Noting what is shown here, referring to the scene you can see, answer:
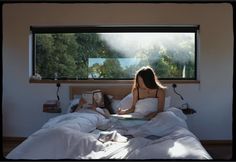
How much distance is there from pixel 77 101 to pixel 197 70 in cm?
163

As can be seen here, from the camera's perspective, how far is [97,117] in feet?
11.9

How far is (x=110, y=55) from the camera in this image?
16.6ft

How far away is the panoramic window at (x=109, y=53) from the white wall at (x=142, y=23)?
8.2 inches

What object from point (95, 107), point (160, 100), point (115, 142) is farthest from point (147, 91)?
point (115, 142)

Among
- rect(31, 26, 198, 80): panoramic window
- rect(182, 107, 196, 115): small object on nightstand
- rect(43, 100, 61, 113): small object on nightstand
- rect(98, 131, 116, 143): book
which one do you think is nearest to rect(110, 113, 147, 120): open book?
rect(98, 131, 116, 143): book

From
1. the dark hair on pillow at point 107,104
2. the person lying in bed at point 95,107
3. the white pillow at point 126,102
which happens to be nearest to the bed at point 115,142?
the person lying in bed at point 95,107

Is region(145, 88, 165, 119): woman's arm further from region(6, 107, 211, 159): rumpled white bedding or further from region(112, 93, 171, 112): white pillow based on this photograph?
region(6, 107, 211, 159): rumpled white bedding

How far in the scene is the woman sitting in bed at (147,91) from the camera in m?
3.76

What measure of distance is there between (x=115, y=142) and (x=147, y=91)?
1.30 metres

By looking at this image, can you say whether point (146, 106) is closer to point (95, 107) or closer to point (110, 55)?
point (95, 107)

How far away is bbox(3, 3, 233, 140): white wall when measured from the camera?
15.5 ft

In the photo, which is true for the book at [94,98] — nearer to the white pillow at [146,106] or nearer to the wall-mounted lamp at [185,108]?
the white pillow at [146,106]

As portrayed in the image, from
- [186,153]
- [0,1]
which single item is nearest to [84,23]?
[186,153]

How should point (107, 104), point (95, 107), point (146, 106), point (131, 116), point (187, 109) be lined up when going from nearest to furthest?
point (131, 116) < point (146, 106) < point (95, 107) < point (107, 104) < point (187, 109)
